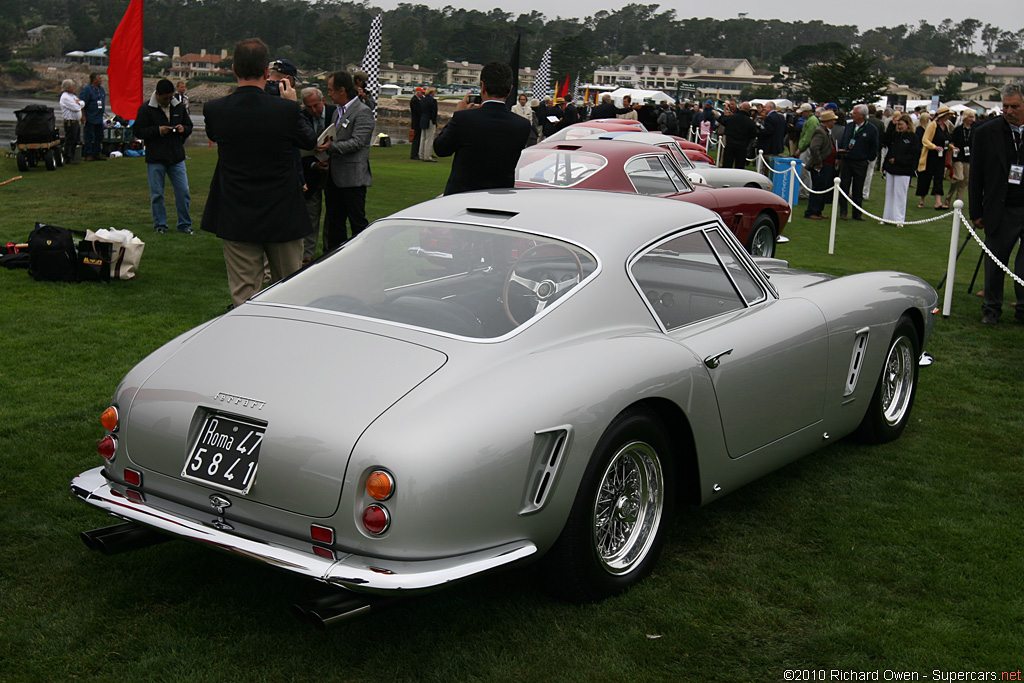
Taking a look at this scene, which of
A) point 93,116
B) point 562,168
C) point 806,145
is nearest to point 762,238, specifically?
point 562,168

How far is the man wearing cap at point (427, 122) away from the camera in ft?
75.7

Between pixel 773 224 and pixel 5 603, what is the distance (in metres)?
9.85

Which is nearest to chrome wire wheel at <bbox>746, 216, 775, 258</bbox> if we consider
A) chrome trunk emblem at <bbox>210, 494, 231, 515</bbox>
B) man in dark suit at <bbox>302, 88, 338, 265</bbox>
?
man in dark suit at <bbox>302, 88, 338, 265</bbox>

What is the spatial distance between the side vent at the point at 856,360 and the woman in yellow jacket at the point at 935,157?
50.4ft

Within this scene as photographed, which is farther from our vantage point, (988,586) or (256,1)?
(256,1)

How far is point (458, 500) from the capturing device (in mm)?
2953

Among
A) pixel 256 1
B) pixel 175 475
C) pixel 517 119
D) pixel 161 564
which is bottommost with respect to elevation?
pixel 161 564

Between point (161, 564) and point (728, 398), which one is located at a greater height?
point (728, 398)

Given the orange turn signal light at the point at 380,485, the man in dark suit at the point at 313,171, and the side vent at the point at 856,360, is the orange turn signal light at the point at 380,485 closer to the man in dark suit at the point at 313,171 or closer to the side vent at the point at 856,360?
the side vent at the point at 856,360

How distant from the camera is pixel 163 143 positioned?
1117 cm

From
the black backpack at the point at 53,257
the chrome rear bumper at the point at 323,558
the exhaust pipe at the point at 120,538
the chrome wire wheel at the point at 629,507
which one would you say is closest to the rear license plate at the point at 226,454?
the chrome rear bumper at the point at 323,558

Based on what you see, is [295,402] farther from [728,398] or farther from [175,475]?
[728,398]

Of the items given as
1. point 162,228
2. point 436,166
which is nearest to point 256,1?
point 436,166

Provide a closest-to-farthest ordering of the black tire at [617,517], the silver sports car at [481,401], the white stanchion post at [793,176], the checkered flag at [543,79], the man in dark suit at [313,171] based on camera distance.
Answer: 1. the silver sports car at [481,401]
2. the black tire at [617,517]
3. the man in dark suit at [313,171]
4. the white stanchion post at [793,176]
5. the checkered flag at [543,79]
